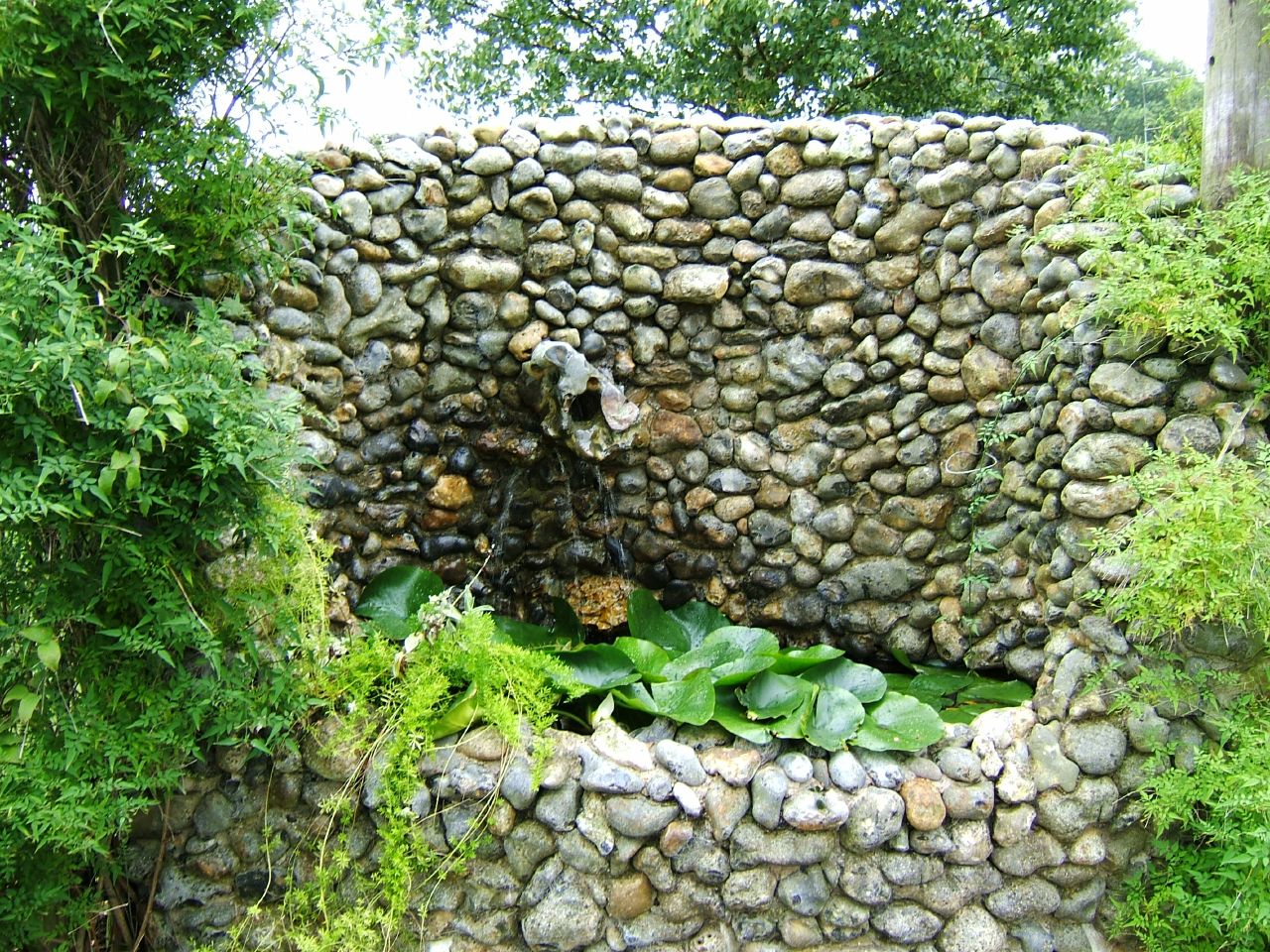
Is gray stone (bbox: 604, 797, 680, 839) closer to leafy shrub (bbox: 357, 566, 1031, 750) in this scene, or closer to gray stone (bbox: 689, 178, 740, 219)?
leafy shrub (bbox: 357, 566, 1031, 750)

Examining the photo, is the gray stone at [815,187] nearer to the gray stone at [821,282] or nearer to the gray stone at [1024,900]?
the gray stone at [821,282]

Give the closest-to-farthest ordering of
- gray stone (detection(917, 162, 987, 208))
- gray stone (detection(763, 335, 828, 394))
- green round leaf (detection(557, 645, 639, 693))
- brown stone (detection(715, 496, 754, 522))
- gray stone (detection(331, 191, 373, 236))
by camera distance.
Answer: green round leaf (detection(557, 645, 639, 693)) → gray stone (detection(331, 191, 373, 236)) → gray stone (detection(917, 162, 987, 208)) → gray stone (detection(763, 335, 828, 394)) → brown stone (detection(715, 496, 754, 522))

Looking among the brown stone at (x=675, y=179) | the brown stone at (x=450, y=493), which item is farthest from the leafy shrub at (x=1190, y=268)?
the brown stone at (x=450, y=493)

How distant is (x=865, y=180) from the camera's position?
13.8ft

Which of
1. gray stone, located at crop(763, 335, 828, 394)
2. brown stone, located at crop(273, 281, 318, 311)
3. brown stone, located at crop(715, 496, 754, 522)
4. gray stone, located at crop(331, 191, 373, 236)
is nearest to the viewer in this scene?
brown stone, located at crop(273, 281, 318, 311)

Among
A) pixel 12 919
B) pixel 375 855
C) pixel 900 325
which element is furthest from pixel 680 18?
pixel 12 919

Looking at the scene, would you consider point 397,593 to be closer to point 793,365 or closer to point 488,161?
point 488,161

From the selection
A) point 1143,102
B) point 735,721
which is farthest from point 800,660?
point 1143,102

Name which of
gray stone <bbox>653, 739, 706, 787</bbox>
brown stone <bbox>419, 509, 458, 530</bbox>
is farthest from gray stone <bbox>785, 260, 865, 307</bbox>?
gray stone <bbox>653, 739, 706, 787</bbox>

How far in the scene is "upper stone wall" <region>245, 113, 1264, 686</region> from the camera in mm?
3863

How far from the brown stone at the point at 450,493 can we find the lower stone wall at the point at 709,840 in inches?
55.1

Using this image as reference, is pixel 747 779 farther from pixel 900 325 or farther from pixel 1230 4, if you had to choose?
pixel 1230 4

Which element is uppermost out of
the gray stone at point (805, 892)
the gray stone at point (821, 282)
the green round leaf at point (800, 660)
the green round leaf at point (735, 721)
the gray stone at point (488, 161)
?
the gray stone at point (488, 161)

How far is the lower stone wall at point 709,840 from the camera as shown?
2.92m
